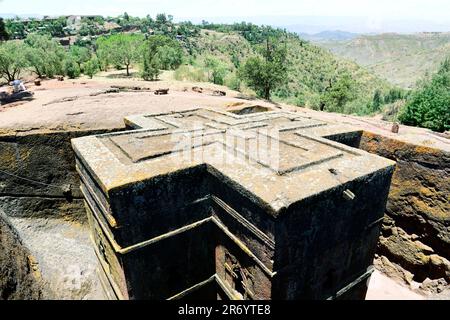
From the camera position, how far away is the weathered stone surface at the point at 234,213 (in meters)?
5.69

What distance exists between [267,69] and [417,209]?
49.3 feet

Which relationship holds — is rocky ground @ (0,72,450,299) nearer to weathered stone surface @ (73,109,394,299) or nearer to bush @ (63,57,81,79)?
weathered stone surface @ (73,109,394,299)

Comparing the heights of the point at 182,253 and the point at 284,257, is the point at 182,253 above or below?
below

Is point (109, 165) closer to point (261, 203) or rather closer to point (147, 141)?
point (147, 141)

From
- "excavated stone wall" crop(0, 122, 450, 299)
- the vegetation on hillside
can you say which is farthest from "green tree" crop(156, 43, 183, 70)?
"excavated stone wall" crop(0, 122, 450, 299)

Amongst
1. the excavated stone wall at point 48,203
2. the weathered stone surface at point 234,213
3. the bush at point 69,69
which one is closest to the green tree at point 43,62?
the bush at point 69,69

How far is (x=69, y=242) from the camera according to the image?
1040cm

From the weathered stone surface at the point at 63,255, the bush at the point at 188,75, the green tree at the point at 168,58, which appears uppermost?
the green tree at the point at 168,58

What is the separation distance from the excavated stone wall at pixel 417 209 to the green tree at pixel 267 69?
42.2ft

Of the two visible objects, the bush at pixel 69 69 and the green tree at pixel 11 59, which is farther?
the bush at pixel 69 69

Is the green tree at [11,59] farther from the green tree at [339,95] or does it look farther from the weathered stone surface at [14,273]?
the green tree at [339,95]

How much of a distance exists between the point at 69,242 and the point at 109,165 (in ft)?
18.2

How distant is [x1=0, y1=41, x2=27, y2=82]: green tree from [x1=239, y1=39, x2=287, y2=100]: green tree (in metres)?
16.2

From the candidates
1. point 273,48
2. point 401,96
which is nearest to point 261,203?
point 273,48
